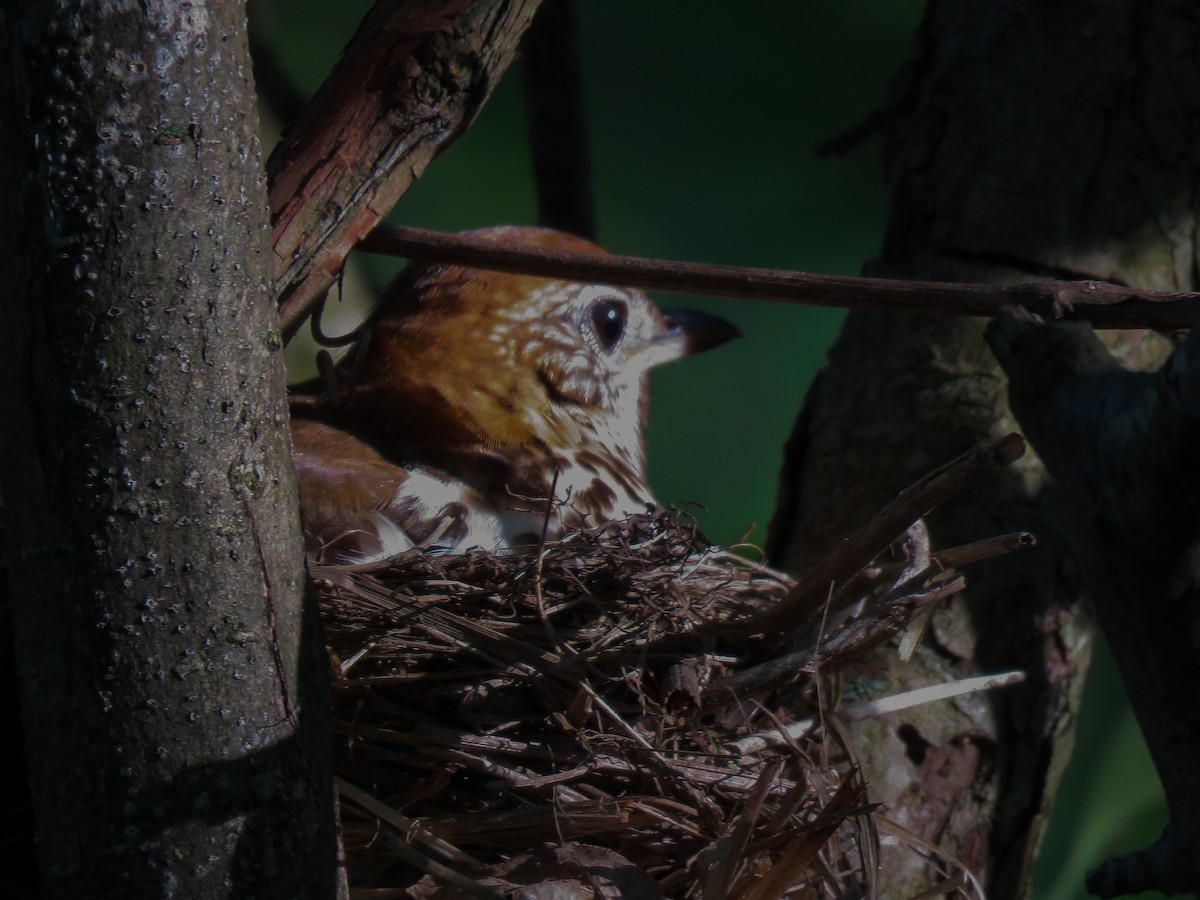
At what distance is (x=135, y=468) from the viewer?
1.09 meters

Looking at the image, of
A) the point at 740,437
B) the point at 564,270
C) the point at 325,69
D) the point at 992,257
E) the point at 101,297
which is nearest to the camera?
the point at 101,297

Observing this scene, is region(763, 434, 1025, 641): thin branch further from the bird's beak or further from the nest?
the bird's beak

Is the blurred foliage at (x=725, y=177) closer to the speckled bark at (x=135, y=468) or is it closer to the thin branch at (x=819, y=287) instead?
the thin branch at (x=819, y=287)

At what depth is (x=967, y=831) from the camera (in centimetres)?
205

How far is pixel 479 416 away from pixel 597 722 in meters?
0.68

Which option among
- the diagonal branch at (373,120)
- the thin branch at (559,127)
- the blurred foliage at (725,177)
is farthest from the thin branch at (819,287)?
the blurred foliage at (725,177)

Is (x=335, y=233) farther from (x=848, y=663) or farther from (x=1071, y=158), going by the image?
(x=1071, y=158)

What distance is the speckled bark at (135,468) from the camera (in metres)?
1.09

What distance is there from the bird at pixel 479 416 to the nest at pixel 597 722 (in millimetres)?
140

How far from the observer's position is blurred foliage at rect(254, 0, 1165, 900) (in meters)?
4.05

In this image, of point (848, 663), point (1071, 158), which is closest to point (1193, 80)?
point (1071, 158)

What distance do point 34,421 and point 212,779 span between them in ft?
1.05

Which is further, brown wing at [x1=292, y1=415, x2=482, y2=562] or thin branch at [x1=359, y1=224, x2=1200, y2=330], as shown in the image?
brown wing at [x1=292, y1=415, x2=482, y2=562]

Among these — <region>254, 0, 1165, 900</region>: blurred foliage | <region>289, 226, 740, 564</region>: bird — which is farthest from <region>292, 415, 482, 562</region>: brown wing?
<region>254, 0, 1165, 900</region>: blurred foliage
